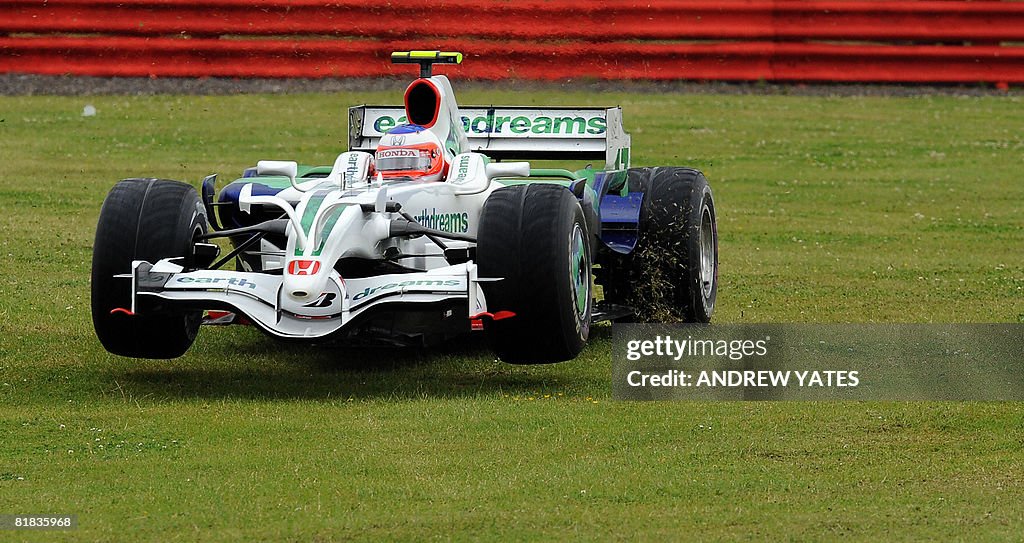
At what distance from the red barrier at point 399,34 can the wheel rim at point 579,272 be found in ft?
38.1

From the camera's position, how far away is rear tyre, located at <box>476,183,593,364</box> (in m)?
8.31

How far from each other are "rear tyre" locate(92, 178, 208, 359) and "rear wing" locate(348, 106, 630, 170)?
2.54 m

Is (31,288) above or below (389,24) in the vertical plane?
below

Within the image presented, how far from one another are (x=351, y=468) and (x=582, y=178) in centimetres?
343

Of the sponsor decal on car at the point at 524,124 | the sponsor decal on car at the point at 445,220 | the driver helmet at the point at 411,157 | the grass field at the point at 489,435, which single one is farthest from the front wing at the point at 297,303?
the sponsor decal on car at the point at 524,124

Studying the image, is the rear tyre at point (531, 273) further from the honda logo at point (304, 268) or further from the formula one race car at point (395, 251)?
the honda logo at point (304, 268)

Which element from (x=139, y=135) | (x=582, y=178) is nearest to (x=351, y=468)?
(x=582, y=178)

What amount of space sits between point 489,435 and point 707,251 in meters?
3.87

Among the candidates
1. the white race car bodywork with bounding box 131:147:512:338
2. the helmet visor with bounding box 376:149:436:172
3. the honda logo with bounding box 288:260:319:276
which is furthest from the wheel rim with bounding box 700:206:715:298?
the honda logo with bounding box 288:260:319:276

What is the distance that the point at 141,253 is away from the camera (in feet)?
28.6

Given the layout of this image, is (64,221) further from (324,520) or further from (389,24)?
(324,520)

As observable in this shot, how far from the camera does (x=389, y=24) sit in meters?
20.7

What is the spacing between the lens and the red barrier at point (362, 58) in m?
20.4

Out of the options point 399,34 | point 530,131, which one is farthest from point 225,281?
point 399,34
